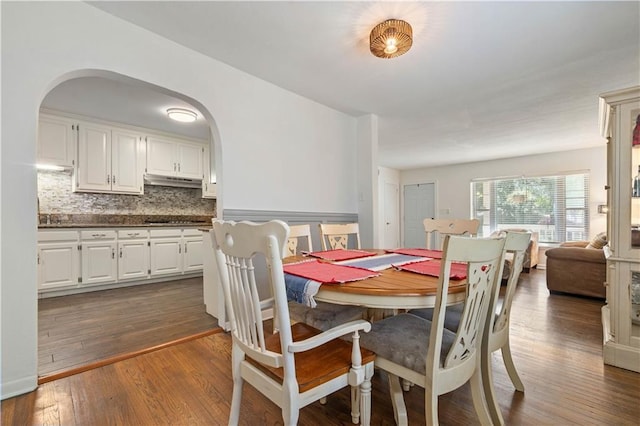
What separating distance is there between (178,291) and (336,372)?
338cm

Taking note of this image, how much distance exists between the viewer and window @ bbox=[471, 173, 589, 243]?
5.31m

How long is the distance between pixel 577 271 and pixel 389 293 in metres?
3.67

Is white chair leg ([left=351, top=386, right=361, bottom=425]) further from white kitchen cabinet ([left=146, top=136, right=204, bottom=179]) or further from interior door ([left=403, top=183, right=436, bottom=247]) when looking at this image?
interior door ([left=403, top=183, right=436, bottom=247])

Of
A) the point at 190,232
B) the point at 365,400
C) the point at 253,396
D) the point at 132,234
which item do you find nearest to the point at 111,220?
the point at 132,234

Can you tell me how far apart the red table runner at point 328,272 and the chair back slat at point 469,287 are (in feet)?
1.21

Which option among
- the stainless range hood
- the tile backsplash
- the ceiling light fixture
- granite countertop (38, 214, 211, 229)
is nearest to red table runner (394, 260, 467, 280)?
granite countertop (38, 214, 211, 229)

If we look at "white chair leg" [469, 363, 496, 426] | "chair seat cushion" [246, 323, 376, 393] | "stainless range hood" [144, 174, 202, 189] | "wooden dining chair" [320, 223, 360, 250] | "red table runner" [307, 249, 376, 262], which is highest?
"stainless range hood" [144, 174, 202, 189]

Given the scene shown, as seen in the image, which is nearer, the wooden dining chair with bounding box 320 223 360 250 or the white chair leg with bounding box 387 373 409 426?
the white chair leg with bounding box 387 373 409 426

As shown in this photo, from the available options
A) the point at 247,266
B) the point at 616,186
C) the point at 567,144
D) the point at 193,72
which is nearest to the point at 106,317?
the point at 193,72

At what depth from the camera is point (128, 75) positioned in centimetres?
200

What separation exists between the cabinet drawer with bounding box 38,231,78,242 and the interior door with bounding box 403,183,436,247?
22.1 ft

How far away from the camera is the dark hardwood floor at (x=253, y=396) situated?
55.5 inches

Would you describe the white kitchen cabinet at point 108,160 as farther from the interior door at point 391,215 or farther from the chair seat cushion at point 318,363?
the interior door at point 391,215

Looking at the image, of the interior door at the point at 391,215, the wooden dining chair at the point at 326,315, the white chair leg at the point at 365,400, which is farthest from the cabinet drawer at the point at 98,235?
the interior door at the point at 391,215
